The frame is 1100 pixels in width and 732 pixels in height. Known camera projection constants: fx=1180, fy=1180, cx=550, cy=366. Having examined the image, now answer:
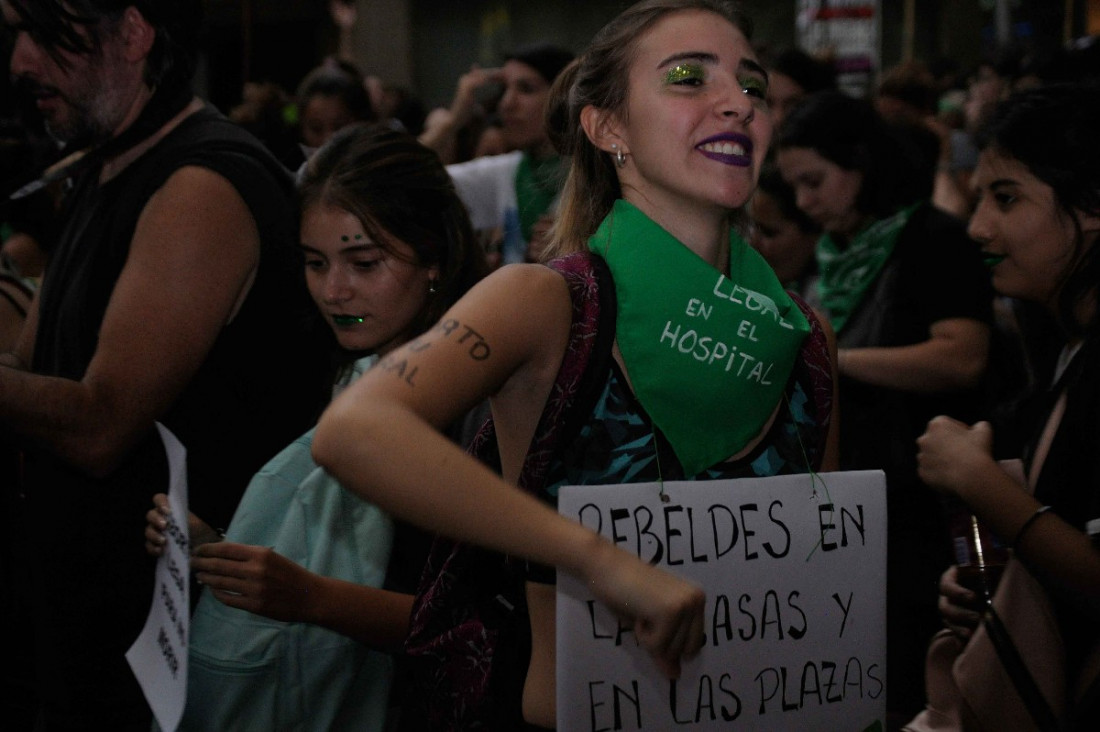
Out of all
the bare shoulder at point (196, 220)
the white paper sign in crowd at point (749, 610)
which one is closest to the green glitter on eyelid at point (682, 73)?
the white paper sign in crowd at point (749, 610)

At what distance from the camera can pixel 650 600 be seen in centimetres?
128

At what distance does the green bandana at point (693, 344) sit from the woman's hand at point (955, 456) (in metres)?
0.47

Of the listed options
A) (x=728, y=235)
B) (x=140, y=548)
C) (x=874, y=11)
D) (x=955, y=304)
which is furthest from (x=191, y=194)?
(x=874, y=11)

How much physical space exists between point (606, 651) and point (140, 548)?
1.18 meters

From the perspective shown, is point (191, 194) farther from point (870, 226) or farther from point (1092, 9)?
point (1092, 9)

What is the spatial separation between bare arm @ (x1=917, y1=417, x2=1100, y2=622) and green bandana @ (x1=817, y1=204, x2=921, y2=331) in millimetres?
1535

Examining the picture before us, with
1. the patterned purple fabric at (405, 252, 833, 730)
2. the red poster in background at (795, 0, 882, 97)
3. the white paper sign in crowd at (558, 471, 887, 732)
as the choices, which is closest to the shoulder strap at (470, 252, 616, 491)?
the patterned purple fabric at (405, 252, 833, 730)

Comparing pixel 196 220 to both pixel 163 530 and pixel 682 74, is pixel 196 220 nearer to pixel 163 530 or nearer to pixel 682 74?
pixel 163 530

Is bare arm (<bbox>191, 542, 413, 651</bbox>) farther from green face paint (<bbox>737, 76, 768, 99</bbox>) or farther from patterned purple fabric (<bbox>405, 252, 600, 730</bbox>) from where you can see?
green face paint (<bbox>737, 76, 768, 99</bbox>)

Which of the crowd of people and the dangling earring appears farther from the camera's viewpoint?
the dangling earring

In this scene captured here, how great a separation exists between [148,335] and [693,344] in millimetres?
1090

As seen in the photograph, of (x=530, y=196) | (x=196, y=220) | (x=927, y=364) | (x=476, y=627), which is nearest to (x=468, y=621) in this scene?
(x=476, y=627)

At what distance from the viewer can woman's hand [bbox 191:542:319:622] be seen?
1921 millimetres

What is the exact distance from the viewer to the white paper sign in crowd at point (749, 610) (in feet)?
4.93
